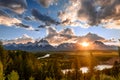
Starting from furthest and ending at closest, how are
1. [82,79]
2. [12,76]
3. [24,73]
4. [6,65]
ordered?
[82,79] < [24,73] < [6,65] < [12,76]

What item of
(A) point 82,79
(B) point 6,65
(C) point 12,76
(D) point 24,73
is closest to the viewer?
(C) point 12,76

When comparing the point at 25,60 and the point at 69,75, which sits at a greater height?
the point at 25,60

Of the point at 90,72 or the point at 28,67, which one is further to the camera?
the point at 90,72

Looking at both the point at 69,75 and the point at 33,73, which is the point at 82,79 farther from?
the point at 33,73

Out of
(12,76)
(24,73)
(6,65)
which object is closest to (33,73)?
(24,73)

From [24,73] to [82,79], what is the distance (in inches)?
1613

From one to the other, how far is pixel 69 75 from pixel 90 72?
1525 cm

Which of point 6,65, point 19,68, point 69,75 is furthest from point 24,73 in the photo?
point 69,75

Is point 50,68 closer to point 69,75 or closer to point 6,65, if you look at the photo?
point 69,75

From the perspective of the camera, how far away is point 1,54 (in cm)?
16762

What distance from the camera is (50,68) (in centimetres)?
18738

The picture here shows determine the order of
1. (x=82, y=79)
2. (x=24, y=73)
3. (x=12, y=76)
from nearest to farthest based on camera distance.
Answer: (x=12, y=76)
(x=24, y=73)
(x=82, y=79)

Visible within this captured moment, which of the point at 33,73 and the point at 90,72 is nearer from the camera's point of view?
the point at 33,73

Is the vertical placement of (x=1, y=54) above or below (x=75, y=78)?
above
